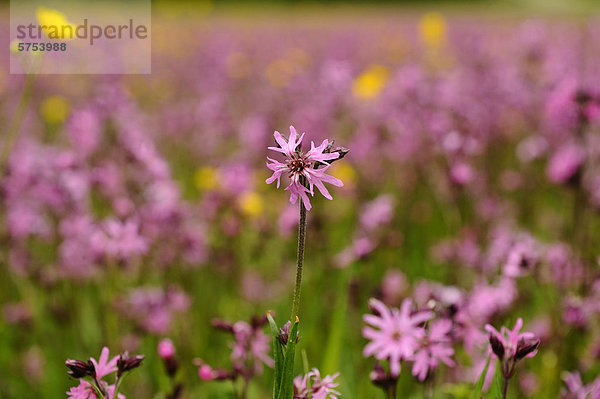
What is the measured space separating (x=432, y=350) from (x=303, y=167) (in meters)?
0.75

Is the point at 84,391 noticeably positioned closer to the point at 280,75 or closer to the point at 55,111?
the point at 55,111

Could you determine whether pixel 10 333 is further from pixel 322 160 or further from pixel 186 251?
pixel 322 160

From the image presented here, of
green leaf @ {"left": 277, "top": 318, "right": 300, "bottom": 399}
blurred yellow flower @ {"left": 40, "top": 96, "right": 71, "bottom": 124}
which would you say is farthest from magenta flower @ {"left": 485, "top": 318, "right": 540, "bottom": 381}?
blurred yellow flower @ {"left": 40, "top": 96, "right": 71, "bottom": 124}

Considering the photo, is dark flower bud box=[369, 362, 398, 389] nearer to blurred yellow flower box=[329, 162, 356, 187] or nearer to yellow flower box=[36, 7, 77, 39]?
yellow flower box=[36, 7, 77, 39]

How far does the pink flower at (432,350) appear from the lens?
1.77 metres

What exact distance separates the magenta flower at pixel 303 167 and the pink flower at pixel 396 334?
516mm

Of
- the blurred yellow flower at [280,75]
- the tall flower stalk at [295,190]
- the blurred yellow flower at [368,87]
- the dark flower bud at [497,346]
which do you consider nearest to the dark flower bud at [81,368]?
the tall flower stalk at [295,190]

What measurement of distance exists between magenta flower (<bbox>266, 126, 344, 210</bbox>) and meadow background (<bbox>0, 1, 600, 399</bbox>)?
24.1 inches

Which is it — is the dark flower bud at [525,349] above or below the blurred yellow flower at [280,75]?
below

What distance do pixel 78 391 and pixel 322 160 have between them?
0.84m

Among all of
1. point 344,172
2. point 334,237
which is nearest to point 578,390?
point 334,237

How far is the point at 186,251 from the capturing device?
3531mm

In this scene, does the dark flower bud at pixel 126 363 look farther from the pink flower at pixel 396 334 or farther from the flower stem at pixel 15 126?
the flower stem at pixel 15 126

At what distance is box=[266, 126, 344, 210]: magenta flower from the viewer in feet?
4.56
